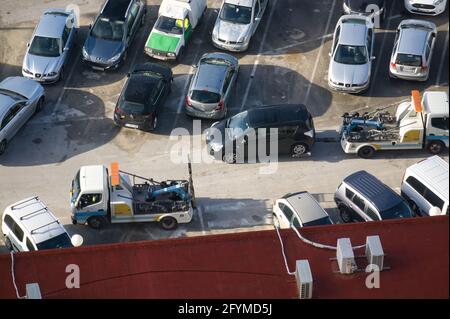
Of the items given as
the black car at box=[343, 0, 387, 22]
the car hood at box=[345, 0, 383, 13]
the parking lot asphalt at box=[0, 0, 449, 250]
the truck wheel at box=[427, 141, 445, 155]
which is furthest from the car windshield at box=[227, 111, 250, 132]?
the car hood at box=[345, 0, 383, 13]

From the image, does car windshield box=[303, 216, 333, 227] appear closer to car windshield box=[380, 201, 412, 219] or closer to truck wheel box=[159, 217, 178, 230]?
car windshield box=[380, 201, 412, 219]

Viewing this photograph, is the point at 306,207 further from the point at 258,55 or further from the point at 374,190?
the point at 258,55

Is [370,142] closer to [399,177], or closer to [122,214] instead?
[399,177]

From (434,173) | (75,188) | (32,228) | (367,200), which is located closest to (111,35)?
(75,188)

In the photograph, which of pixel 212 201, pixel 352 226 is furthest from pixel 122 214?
pixel 352 226
